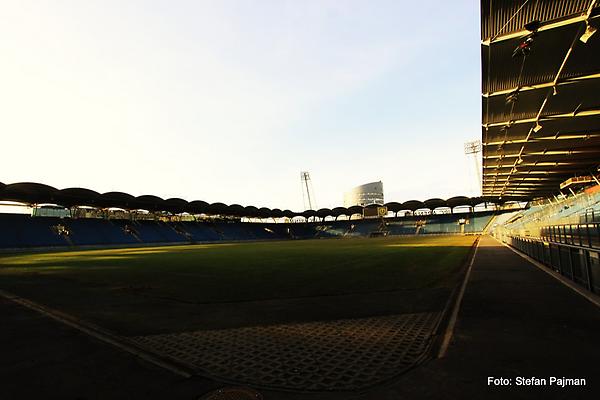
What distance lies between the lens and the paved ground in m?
3.79

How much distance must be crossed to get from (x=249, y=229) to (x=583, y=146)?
85.2 meters

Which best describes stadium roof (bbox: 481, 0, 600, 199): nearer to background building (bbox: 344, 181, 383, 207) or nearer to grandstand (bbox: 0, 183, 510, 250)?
grandstand (bbox: 0, 183, 510, 250)

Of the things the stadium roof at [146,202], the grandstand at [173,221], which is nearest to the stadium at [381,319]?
the stadium roof at [146,202]

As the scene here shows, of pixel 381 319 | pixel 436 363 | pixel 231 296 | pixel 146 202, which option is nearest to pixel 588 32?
pixel 381 319

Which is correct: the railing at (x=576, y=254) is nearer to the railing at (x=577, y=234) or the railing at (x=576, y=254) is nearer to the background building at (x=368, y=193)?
the railing at (x=577, y=234)

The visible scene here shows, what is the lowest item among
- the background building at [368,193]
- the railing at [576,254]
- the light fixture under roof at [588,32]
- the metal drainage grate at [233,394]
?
the metal drainage grate at [233,394]

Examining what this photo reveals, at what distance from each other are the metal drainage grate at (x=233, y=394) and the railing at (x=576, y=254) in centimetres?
993

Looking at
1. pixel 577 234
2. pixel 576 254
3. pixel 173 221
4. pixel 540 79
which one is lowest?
pixel 576 254

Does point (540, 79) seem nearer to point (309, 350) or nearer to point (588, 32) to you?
point (588, 32)

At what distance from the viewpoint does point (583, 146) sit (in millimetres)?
27141

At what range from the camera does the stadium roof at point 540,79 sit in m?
11.9

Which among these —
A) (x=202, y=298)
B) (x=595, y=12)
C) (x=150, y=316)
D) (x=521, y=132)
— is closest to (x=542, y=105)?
(x=521, y=132)

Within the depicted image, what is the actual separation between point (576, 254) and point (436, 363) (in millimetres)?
9715

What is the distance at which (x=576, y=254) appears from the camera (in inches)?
419
